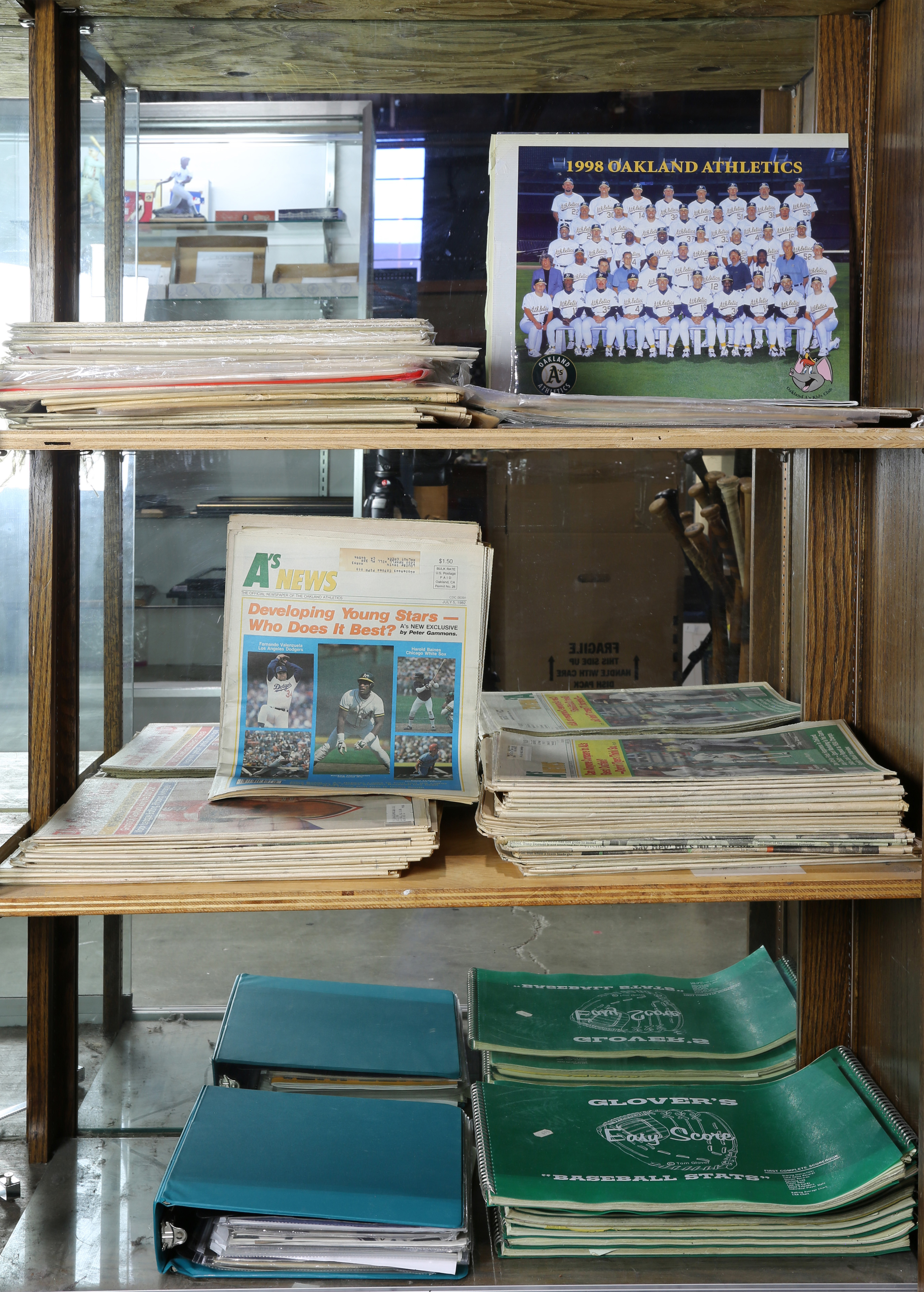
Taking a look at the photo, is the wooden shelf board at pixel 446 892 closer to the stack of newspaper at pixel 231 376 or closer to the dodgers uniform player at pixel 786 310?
the stack of newspaper at pixel 231 376

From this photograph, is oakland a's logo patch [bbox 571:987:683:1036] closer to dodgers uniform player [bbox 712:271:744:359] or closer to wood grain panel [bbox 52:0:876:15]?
dodgers uniform player [bbox 712:271:744:359]

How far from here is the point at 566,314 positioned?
4.02 ft

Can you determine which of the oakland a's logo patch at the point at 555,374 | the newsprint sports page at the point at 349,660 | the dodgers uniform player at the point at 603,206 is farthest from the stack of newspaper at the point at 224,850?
the dodgers uniform player at the point at 603,206

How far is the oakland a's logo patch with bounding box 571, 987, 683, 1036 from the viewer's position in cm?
149

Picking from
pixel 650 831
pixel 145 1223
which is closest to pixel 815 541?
pixel 650 831

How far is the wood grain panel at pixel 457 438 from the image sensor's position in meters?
1.04

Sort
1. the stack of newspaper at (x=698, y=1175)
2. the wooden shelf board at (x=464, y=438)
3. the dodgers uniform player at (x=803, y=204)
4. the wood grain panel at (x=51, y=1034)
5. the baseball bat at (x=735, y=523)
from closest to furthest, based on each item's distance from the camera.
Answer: the wooden shelf board at (x=464, y=438), the stack of newspaper at (x=698, y=1175), the dodgers uniform player at (x=803, y=204), the wood grain panel at (x=51, y=1034), the baseball bat at (x=735, y=523)

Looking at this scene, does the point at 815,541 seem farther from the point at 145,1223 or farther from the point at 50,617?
the point at 145,1223

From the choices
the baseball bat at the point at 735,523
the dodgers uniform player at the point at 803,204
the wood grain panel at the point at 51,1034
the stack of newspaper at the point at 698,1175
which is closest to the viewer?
the stack of newspaper at the point at 698,1175

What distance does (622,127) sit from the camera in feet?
4.65

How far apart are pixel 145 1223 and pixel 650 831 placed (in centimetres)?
74

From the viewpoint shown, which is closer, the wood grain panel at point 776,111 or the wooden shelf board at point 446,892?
the wooden shelf board at point 446,892

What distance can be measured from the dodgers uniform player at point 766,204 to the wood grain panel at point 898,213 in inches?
5.9

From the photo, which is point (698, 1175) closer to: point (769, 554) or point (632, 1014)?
point (632, 1014)
